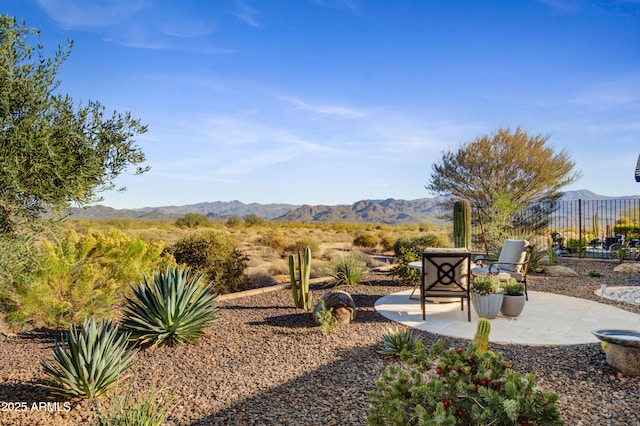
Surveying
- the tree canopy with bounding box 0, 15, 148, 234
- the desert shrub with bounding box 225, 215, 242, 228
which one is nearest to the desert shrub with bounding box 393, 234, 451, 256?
the tree canopy with bounding box 0, 15, 148, 234

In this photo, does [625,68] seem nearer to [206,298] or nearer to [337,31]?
[337,31]

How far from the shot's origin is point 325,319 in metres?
5.23

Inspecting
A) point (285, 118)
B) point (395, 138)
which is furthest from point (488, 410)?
point (395, 138)

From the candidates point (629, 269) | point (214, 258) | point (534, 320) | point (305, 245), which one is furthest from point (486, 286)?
point (305, 245)

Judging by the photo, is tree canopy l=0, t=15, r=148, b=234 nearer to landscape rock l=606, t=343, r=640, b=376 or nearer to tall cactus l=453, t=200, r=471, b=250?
landscape rock l=606, t=343, r=640, b=376

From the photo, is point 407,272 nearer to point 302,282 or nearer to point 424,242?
point 302,282

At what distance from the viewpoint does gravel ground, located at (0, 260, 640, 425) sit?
9.96 feet

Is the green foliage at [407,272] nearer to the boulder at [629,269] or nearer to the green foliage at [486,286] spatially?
the green foliage at [486,286]

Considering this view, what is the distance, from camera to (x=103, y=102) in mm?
3986

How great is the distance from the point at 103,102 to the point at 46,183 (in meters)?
1.02

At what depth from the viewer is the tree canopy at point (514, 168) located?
57.5 feet

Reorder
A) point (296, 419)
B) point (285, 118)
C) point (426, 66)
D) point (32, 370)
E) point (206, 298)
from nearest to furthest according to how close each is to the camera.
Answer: point (296, 419), point (32, 370), point (206, 298), point (426, 66), point (285, 118)

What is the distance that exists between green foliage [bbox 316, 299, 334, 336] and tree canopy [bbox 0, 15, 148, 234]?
304 cm

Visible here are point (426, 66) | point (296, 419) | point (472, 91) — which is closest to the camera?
point (296, 419)
